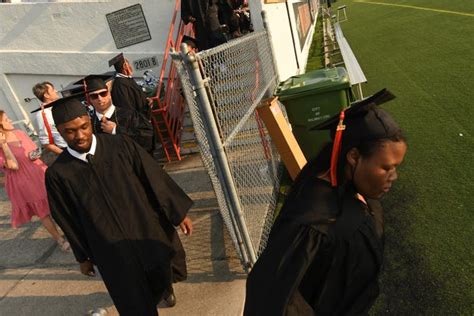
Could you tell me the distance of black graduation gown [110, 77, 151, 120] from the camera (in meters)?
4.79

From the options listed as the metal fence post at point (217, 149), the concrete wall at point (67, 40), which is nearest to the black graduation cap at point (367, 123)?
the metal fence post at point (217, 149)

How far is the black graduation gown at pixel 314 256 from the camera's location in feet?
4.67

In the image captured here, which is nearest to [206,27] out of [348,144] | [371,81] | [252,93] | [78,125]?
[252,93]

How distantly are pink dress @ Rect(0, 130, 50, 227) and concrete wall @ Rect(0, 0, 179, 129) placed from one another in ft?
12.8

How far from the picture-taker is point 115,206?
2.89 m

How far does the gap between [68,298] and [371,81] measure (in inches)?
291

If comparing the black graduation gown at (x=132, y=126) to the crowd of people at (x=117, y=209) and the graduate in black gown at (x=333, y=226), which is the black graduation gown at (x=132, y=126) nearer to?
the crowd of people at (x=117, y=209)

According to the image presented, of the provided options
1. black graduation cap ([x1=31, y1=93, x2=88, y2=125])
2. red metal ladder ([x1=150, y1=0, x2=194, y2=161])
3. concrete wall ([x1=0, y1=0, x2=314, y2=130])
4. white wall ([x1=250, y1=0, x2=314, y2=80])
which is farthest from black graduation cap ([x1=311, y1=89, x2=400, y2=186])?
concrete wall ([x1=0, y1=0, x2=314, y2=130])

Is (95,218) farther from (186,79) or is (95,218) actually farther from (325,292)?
(325,292)

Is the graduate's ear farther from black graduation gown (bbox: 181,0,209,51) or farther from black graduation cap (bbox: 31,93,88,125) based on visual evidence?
black graduation gown (bbox: 181,0,209,51)

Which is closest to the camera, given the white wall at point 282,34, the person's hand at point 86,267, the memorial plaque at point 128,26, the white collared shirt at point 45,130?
the person's hand at point 86,267

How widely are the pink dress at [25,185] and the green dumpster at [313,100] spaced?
10.5 ft

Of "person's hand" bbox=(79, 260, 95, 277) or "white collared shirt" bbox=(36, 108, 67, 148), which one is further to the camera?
"white collared shirt" bbox=(36, 108, 67, 148)

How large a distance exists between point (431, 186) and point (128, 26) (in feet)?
21.0
